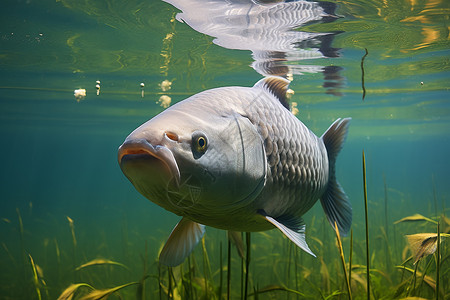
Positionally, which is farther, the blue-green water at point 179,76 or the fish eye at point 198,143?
the blue-green water at point 179,76

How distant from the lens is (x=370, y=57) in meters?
11.5

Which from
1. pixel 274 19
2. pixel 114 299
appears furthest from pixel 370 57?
pixel 114 299

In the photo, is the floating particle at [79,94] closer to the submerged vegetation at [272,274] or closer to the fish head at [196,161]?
the submerged vegetation at [272,274]

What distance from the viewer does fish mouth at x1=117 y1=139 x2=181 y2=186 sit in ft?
5.95

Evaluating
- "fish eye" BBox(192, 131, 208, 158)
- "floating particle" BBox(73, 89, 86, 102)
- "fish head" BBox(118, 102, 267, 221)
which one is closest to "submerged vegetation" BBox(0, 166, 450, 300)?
"fish head" BBox(118, 102, 267, 221)

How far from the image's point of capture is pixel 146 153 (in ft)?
6.12

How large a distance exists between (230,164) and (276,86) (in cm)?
156

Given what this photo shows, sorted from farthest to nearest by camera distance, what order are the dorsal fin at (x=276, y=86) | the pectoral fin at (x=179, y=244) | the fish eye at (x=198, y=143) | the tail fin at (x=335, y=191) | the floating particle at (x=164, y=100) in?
1. the floating particle at (x=164, y=100)
2. the tail fin at (x=335, y=191)
3. the dorsal fin at (x=276, y=86)
4. the pectoral fin at (x=179, y=244)
5. the fish eye at (x=198, y=143)

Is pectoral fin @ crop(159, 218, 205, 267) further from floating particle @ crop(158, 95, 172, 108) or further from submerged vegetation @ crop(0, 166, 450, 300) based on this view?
floating particle @ crop(158, 95, 172, 108)

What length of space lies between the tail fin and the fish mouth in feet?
8.42

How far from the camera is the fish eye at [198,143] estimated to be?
6.89ft

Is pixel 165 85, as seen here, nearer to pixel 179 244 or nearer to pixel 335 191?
pixel 335 191

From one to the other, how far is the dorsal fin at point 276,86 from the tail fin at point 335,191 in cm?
79

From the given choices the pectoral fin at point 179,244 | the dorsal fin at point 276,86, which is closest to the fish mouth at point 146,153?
the pectoral fin at point 179,244
